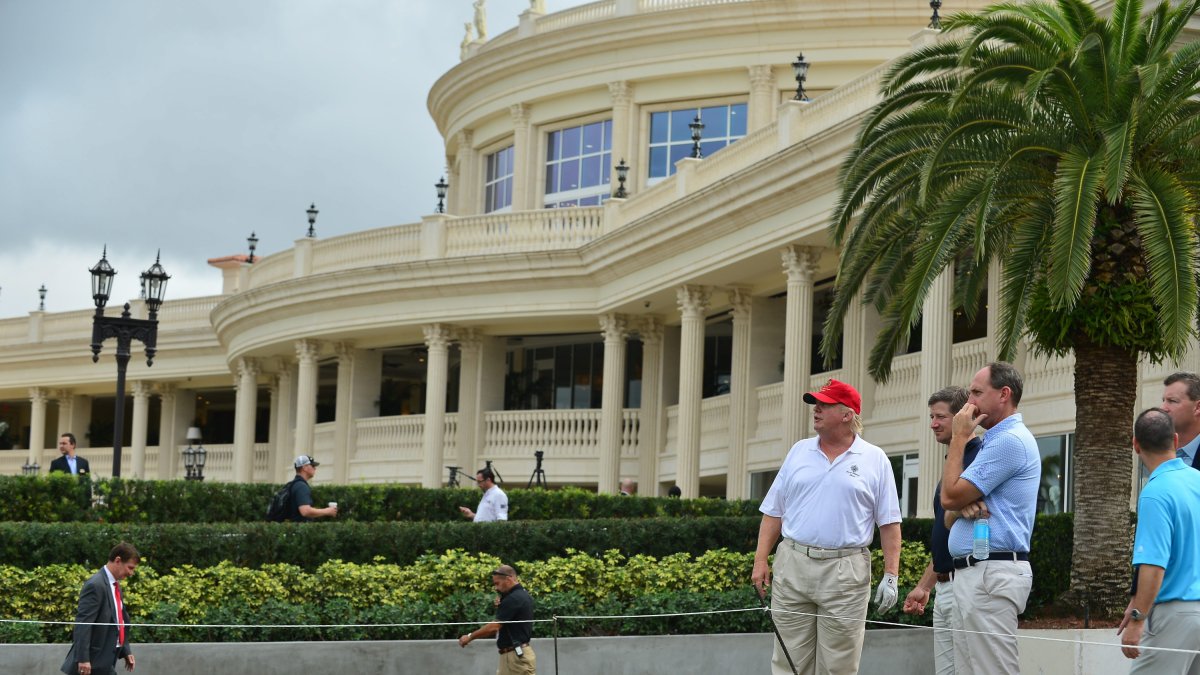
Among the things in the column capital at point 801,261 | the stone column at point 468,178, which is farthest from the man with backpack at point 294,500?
the stone column at point 468,178

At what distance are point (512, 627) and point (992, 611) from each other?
5.57m

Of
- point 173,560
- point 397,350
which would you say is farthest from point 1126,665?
point 397,350

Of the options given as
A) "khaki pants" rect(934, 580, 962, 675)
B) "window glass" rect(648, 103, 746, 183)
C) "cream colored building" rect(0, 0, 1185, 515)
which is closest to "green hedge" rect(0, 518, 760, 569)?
"cream colored building" rect(0, 0, 1185, 515)

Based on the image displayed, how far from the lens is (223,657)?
15445 millimetres

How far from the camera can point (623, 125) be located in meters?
42.6

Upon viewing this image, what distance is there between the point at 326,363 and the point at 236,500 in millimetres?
23445

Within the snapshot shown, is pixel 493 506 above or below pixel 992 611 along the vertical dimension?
above

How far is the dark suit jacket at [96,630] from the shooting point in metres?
13.5

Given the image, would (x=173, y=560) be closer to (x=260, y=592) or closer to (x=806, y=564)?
(x=260, y=592)

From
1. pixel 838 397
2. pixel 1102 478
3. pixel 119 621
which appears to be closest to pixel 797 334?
pixel 1102 478

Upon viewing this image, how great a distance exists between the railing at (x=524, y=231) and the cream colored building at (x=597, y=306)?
5cm

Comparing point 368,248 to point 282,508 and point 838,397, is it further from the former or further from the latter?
point 838,397

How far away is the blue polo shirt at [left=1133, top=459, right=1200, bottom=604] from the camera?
8539 mm

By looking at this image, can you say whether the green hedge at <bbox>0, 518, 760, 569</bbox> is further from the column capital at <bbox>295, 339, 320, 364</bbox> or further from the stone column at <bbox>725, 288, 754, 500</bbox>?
the column capital at <bbox>295, 339, 320, 364</bbox>
